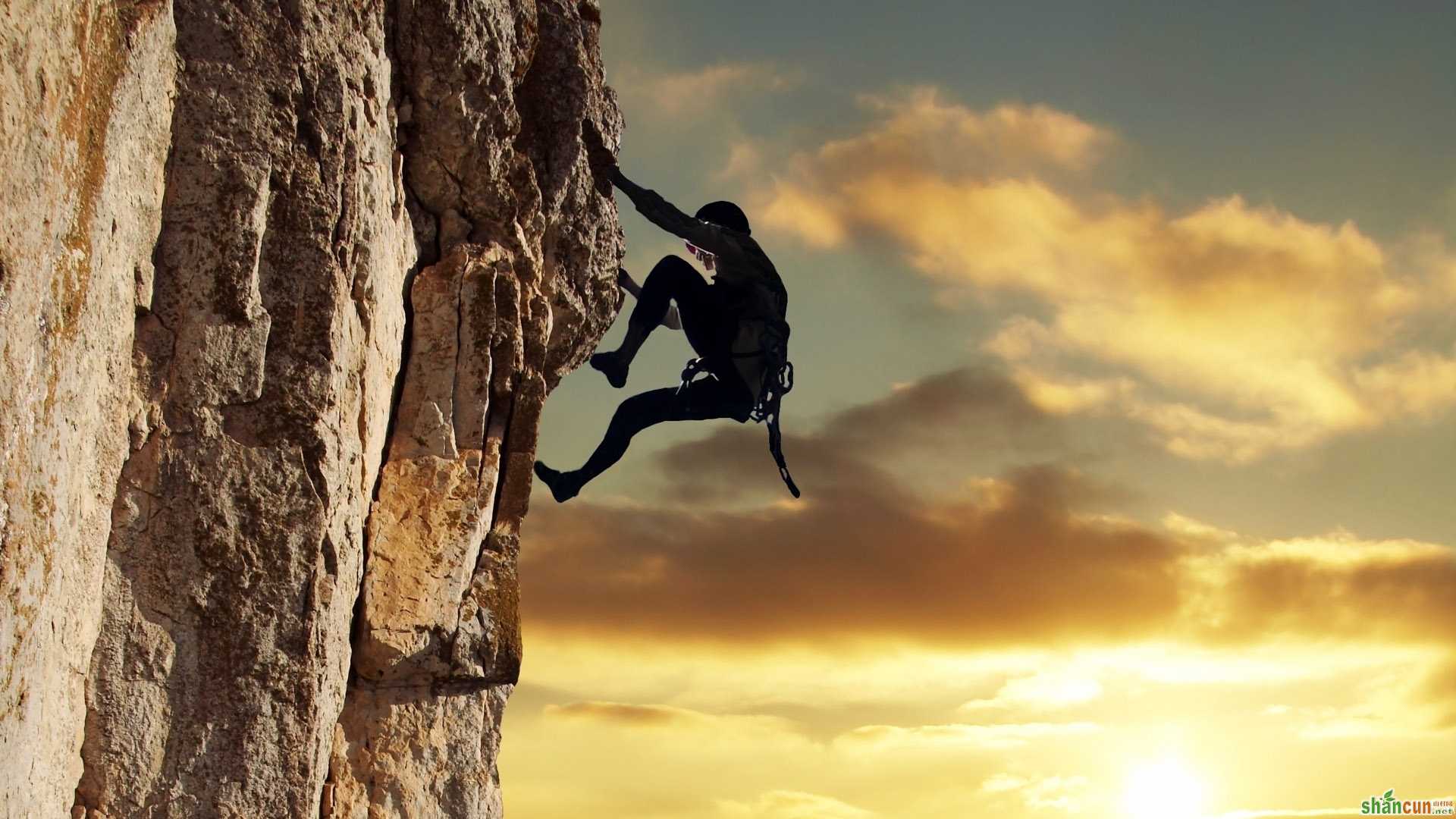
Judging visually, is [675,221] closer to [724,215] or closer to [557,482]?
[724,215]

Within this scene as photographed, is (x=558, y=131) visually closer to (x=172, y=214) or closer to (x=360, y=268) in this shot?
(x=360, y=268)

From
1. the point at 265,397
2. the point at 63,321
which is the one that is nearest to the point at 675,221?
the point at 265,397

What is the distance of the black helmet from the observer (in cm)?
862

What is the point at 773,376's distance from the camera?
8.48m

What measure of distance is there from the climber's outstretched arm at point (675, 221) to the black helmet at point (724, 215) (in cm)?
21

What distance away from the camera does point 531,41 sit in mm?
6707

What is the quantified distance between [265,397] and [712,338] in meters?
3.90

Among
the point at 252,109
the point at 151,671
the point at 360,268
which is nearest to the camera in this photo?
the point at 151,671

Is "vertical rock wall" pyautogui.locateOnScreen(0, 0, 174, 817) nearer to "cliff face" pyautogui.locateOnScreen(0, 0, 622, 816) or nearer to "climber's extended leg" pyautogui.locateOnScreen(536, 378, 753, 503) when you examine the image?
"cliff face" pyautogui.locateOnScreen(0, 0, 622, 816)

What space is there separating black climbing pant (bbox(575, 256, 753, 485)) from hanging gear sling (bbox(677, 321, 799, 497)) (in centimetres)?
5

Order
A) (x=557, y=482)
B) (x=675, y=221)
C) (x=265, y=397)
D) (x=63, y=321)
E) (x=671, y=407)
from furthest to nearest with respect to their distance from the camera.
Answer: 1. (x=671, y=407)
2. (x=557, y=482)
3. (x=675, y=221)
4. (x=265, y=397)
5. (x=63, y=321)

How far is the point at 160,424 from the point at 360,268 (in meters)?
1.06

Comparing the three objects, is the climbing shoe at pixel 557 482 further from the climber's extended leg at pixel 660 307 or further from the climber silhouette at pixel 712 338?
the climber's extended leg at pixel 660 307

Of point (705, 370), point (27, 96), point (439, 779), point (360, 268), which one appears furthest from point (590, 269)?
point (27, 96)
